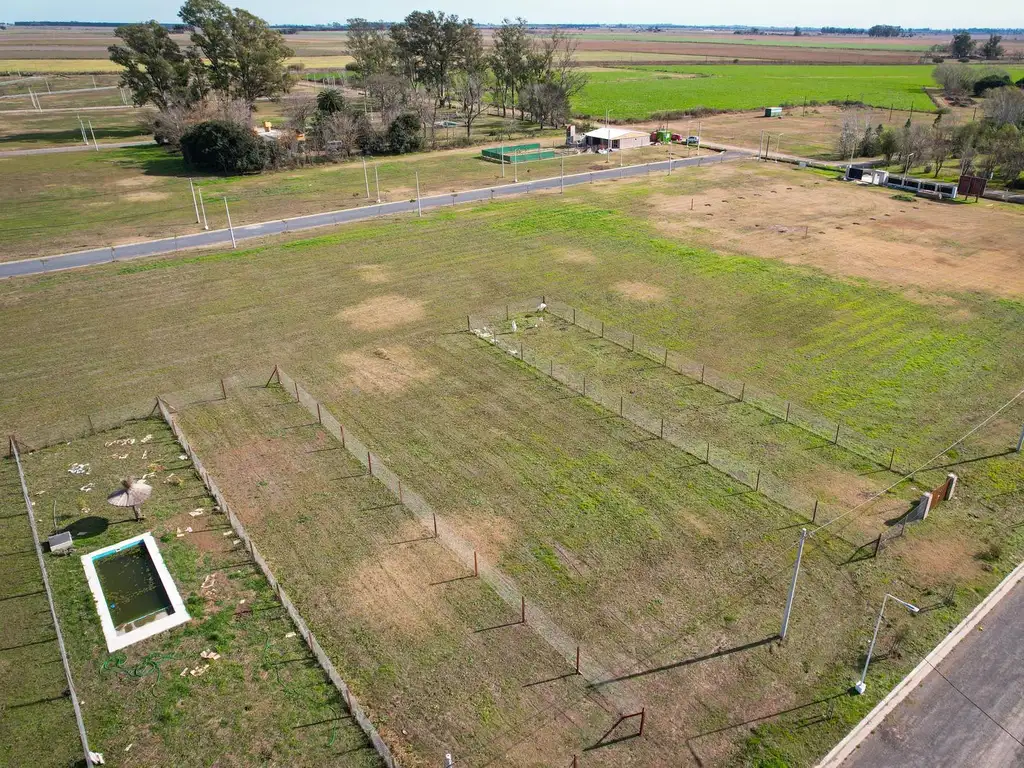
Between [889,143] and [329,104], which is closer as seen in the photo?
[889,143]

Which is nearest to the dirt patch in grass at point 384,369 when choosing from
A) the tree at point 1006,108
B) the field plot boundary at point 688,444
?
the field plot boundary at point 688,444

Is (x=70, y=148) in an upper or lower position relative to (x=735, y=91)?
lower

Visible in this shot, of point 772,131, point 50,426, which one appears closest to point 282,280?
point 50,426

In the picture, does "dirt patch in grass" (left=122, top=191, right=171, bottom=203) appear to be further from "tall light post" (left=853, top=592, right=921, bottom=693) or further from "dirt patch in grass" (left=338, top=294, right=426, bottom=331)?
"tall light post" (left=853, top=592, right=921, bottom=693)

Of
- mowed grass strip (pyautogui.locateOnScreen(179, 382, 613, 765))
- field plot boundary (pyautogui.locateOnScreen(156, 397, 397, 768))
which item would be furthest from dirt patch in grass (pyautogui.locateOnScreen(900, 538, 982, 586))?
field plot boundary (pyautogui.locateOnScreen(156, 397, 397, 768))

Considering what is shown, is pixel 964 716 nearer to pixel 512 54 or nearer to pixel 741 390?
pixel 741 390

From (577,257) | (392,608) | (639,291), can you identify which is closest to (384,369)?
(392,608)
